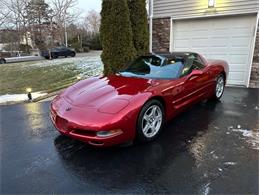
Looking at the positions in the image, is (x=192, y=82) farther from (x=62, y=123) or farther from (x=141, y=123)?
(x=62, y=123)

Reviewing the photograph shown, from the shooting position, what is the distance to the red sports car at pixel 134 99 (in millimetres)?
3145

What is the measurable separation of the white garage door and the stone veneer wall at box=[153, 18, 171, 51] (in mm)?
271

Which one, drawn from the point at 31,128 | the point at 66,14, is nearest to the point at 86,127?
the point at 31,128

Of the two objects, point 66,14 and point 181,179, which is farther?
point 66,14

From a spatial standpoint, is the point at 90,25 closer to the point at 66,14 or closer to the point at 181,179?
the point at 66,14

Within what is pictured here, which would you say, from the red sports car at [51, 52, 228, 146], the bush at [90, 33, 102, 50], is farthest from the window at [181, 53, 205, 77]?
the bush at [90, 33, 102, 50]

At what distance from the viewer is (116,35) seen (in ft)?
24.3

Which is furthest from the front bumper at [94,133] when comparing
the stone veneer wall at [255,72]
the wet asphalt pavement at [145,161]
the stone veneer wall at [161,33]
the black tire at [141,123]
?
the stone veneer wall at [161,33]

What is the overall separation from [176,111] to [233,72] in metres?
4.29

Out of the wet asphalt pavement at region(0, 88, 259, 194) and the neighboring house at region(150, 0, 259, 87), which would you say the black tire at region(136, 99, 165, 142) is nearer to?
the wet asphalt pavement at region(0, 88, 259, 194)

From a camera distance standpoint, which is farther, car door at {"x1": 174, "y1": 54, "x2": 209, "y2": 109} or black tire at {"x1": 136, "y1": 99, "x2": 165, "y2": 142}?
car door at {"x1": 174, "y1": 54, "x2": 209, "y2": 109}

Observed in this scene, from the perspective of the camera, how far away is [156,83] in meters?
3.87

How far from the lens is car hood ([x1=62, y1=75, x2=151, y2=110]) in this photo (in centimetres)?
340

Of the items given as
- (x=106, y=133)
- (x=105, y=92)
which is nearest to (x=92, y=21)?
(x=105, y=92)
